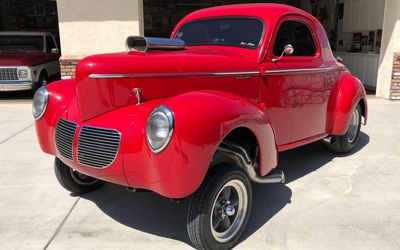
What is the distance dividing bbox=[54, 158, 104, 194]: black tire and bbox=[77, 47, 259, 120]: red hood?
0.96m

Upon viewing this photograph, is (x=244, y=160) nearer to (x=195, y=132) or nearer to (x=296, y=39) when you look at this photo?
(x=195, y=132)

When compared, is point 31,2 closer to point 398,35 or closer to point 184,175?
point 398,35

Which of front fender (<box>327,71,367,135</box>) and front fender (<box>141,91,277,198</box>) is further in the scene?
front fender (<box>327,71,367,135</box>)

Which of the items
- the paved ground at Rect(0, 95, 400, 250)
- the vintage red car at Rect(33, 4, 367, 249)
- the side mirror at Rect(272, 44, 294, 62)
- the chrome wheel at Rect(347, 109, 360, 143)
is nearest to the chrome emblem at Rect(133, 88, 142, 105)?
the vintage red car at Rect(33, 4, 367, 249)

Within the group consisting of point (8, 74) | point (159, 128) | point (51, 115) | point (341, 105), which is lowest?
point (8, 74)

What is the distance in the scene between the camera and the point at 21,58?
33.0 ft

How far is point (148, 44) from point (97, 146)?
999 mm

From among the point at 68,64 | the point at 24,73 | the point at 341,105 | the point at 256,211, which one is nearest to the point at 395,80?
the point at 341,105

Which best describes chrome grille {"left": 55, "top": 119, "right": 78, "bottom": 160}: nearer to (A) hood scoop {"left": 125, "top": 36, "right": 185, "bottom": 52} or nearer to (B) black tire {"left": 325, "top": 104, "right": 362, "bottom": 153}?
(A) hood scoop {"left": 125, "top": 36, "right": 185, "bottom": 52}

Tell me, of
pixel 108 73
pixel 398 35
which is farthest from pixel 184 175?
pixel 398 35

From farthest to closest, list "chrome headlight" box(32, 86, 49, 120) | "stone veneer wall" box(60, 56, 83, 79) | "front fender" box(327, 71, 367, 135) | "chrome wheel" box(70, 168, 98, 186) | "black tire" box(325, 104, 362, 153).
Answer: "stone veneer wall" box(60, 56, 83, 79)
"black tire" box(325, 104, 362, 153)
"front fender" box(327, 71, 367, 135)
"chrome wheel" box(70, 168, 98, 186)
"chrome headlight" box(32, 86, 49, 120)

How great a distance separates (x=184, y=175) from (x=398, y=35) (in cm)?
843

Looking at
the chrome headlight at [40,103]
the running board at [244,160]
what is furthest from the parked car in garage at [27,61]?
the running board at [244,160]

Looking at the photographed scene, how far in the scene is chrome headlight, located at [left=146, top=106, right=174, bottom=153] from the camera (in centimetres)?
254
